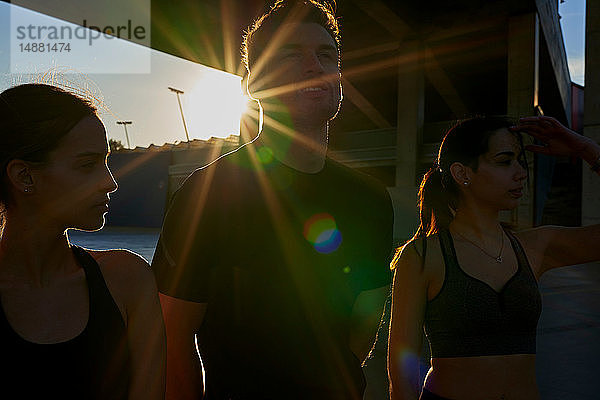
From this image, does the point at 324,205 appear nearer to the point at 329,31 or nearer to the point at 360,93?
the point at 329,31

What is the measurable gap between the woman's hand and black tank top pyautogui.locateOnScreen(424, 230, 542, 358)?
26.6 inches

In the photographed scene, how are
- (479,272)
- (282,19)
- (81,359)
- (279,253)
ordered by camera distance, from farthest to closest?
(479,272) → (282,19) → (279,253) → (81,359)

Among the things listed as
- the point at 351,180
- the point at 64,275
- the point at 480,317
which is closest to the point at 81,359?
the point at 64,275

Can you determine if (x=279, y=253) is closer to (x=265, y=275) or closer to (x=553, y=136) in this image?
(x=265, y=275)

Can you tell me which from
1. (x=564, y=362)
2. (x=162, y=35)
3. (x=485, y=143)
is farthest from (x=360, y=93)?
(x=485, y=143)

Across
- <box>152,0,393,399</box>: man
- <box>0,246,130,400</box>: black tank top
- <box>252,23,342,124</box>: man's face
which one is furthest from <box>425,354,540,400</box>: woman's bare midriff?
<box>0,246,130,400</box>: black tank top

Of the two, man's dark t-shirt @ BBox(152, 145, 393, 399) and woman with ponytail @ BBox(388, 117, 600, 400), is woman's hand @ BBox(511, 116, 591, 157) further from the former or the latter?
man's dark t-shirt @ BBox(152, 145, 393, 399)

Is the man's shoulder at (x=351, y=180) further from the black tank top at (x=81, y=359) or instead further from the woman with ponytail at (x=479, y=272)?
the black tank top at (x=81, y=359)

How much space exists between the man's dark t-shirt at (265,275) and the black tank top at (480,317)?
0.65 meters

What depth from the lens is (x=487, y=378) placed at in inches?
79.6

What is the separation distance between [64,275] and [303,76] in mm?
1019

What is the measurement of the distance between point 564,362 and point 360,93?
24.4 meters

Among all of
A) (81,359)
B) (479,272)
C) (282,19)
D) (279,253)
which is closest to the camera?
(81,359)

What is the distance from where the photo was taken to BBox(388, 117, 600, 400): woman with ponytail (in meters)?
2.04
